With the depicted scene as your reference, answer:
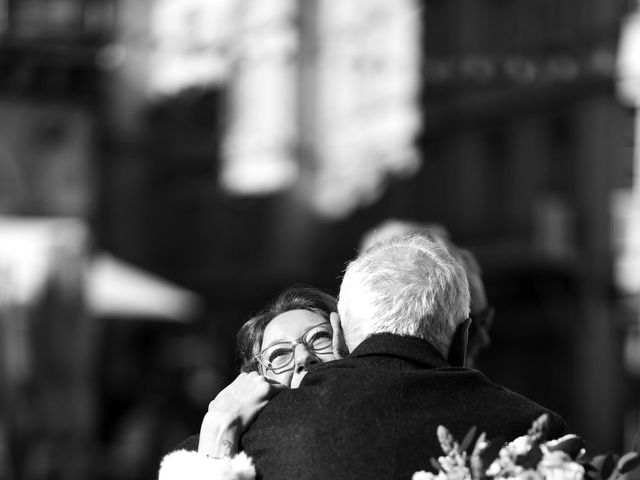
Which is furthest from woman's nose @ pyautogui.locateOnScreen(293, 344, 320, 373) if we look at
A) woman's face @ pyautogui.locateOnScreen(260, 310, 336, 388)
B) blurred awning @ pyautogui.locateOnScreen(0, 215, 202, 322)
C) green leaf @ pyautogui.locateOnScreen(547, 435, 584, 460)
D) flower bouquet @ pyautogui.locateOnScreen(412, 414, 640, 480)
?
blurred awning @ pyautogui.locateOnScreen(0, 215, 202, 322)

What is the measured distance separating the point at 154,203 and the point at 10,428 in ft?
96.1

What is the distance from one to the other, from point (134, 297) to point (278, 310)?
54.9ft

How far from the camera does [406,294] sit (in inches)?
146

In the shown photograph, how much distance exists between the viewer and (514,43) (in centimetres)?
3241

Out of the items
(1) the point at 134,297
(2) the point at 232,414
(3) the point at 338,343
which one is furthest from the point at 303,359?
(1) the point at 134,297

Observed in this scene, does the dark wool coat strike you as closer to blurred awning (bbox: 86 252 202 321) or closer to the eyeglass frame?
the eyeglass frame

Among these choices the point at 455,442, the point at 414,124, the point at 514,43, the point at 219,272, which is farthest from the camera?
the point at 219,272

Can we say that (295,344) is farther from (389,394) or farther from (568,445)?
(568,445)

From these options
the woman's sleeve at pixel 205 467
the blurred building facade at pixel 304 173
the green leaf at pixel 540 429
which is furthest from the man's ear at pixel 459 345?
the blurred building facade at pixel 304 173

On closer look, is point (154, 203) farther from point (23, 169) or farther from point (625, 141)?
point (625, 141)

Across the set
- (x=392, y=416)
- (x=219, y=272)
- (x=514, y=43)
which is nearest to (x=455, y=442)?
(x=392, y=416)

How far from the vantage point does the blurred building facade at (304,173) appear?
28953mm

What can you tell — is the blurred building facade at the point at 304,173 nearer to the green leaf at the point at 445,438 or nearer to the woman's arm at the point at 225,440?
the woman's arm at the point at 225,440

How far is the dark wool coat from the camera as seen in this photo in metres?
3.62
